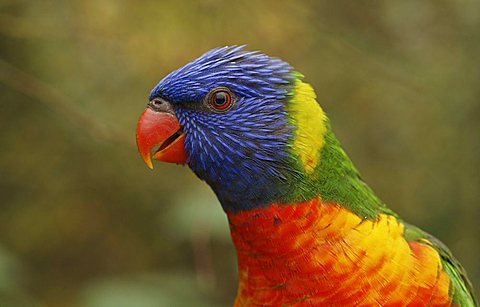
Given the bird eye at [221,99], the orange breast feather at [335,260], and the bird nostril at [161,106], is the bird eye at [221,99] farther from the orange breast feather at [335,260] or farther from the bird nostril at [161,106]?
the orange breast feather at [335,260]

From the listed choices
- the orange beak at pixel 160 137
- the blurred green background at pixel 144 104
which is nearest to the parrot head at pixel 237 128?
the orange beak at pixel 160 137

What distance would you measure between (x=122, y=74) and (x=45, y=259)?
6.73 feet

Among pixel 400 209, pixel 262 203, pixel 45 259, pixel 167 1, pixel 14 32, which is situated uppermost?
pixel 262 203

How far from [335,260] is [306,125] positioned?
0.49 metres

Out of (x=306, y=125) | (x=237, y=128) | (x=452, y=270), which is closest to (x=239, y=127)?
(x=237, y=128)

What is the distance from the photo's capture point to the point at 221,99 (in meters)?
2.13

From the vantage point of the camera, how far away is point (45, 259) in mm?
5801

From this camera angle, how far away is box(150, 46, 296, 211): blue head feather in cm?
210

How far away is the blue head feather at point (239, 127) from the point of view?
2096 millimetres

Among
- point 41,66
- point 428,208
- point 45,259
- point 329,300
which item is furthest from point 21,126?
point 329,300

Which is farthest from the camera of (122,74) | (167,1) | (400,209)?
(400,209)

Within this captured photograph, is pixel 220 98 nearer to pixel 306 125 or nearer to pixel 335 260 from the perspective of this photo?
pixel 306 125

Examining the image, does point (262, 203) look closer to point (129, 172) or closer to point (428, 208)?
point (428, 208)

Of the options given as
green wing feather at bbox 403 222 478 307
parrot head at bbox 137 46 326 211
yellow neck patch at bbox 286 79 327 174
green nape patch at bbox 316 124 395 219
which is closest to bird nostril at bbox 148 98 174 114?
parrot head at bbox 137 46 326 211
